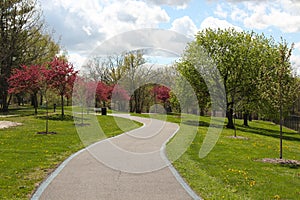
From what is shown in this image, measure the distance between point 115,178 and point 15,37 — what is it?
118 feet

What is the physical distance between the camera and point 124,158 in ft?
43.6

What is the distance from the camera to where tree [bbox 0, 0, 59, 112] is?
1633 inches

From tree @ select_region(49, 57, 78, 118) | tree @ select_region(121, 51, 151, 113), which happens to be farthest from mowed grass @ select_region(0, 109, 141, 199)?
tree @ select_region(121, 51, 151, 113)

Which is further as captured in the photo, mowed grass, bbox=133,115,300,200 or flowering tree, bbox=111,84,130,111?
flowering tree, bbox=111,84,130,111

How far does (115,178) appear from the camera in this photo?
969 centimetres

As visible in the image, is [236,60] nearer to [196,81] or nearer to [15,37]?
[196,81]

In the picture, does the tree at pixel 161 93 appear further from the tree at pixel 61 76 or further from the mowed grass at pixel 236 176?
the mowed grass at pixel 236 176

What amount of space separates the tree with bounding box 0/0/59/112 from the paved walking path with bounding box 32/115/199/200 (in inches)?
1202

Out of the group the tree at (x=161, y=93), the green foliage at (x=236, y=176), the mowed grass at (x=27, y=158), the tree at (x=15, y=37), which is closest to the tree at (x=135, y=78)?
the tree at (x=161, y=93)

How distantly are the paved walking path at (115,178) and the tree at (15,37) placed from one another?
100 ft

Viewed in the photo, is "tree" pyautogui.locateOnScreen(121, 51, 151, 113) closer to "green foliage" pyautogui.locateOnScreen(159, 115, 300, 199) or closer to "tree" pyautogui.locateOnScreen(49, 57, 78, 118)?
"tree" pyautogui.locateOnScreen(49, 57, 78, 118)

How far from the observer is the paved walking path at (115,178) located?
795 cm

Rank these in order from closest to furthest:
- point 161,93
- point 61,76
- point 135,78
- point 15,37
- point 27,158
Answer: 1. point 27,158
2. point 61,76
3. point 15,37
4. point 135,78
5. point 161,93

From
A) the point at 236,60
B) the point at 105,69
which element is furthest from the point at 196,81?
the point at 105,69
